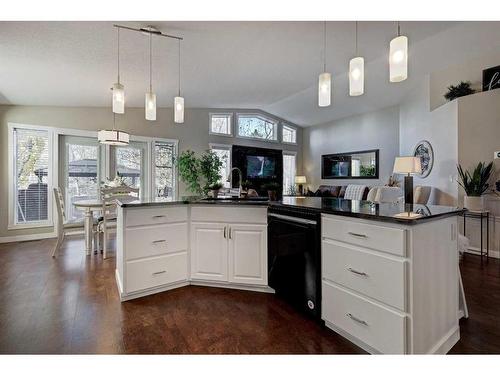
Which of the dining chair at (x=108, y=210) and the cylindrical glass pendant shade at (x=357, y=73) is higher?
the cylindrical glass pendant shade at (x=357, y=73)

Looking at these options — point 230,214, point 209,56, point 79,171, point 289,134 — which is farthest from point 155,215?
point 289,134

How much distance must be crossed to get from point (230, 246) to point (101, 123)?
437cm

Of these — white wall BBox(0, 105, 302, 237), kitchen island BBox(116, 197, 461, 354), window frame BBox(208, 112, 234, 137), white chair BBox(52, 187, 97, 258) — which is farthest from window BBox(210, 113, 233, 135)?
kitchen island BBox(116, 197, 461, 354)

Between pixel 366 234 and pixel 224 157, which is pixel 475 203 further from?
pixel 224 157

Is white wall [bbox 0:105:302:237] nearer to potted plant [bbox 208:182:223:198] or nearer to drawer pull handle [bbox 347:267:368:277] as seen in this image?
Answer: potted plant [bbox 208:182:223:198]

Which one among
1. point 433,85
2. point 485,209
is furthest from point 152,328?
point 433,85

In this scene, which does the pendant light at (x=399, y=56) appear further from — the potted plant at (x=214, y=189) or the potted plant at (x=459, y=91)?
the potted plant at (x=459, y=91)

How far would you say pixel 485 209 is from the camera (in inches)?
158

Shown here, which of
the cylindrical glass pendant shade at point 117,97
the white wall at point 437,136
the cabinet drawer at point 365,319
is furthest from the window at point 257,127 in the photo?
the cabinet drawer at point 365,319

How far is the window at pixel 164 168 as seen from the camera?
6039mm

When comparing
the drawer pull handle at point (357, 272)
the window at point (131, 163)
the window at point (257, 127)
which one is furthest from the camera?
the window at point (257, 127)

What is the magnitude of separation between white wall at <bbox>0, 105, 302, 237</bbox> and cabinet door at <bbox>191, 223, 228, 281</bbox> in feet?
13.0

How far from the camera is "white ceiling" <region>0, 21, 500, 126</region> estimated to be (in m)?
2.92

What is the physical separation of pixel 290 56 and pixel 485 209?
12.3 ft
